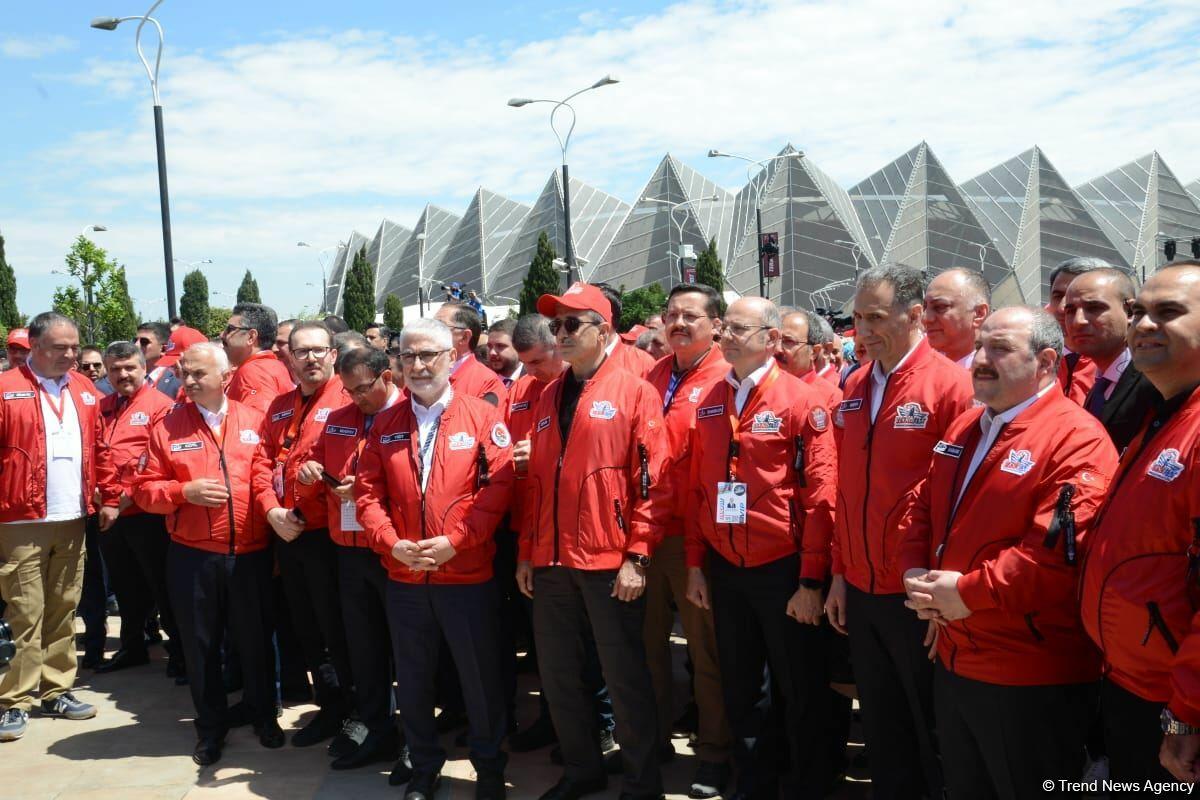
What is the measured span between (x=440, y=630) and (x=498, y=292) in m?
77.7

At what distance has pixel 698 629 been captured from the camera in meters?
4.75

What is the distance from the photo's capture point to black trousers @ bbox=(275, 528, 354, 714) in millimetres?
5332

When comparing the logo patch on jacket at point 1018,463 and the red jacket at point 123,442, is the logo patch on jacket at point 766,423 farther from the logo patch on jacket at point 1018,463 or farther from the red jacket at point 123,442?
the red jacket at point 123,442

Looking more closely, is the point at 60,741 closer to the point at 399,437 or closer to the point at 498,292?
the point at 399,437

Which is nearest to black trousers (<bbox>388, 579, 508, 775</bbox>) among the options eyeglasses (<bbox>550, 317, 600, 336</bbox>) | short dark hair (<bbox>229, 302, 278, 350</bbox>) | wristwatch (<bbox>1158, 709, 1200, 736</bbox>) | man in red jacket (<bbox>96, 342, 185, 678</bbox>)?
eyeglasses (<bbox>550, 317, 600, 336</bbox>)

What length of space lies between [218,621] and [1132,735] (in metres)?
4.43

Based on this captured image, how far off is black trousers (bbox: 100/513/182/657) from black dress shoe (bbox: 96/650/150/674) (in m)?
0.03

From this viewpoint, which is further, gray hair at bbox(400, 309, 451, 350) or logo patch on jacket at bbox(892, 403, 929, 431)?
gray hair at bbox(400, 309, 451, 350)

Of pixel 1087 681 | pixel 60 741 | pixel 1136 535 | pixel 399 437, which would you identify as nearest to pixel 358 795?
pixel 399 437

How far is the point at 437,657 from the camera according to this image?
4.59 m

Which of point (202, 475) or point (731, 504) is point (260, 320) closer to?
point (202, 475)

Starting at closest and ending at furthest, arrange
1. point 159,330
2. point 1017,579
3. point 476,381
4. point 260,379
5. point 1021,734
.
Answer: point 1017,579 → point 1021,734 → point 476,381 → point 260,379 → point 159,330

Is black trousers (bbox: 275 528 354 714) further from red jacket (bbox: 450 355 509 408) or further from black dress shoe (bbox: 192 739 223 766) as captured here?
red jacket (bbox: 450 355 509 408)

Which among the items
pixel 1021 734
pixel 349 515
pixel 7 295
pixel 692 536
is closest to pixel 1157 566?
pixel 1021 734
